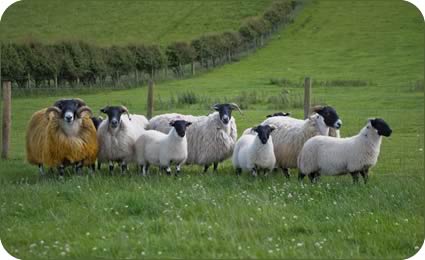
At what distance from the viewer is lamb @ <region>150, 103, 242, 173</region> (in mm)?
13812

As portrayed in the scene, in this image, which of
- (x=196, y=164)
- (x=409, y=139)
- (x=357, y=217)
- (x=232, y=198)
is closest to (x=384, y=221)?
(x=357, y=217)

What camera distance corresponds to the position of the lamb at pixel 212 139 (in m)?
13.8

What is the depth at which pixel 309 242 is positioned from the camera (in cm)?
765

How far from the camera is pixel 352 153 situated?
11.4m

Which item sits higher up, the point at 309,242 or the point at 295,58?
the point at 295,58

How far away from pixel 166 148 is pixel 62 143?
85.8 inches

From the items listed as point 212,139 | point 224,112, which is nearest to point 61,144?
point 212,139

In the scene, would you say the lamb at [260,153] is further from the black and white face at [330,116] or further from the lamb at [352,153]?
the black and white face at [330,116]

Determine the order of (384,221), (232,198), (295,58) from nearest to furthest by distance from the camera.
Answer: (384,221) → (232,198) → (295,58)

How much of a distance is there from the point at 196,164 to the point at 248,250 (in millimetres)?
7223

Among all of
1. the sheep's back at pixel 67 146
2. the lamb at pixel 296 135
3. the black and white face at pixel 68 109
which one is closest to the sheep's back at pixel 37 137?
the sheep's back at pixel 67 146

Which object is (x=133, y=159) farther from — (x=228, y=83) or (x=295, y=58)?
(x=295, y=58)

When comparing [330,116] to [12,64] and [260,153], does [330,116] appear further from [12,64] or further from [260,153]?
[12,64]

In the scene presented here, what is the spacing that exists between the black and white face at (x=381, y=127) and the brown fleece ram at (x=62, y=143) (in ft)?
19.1
